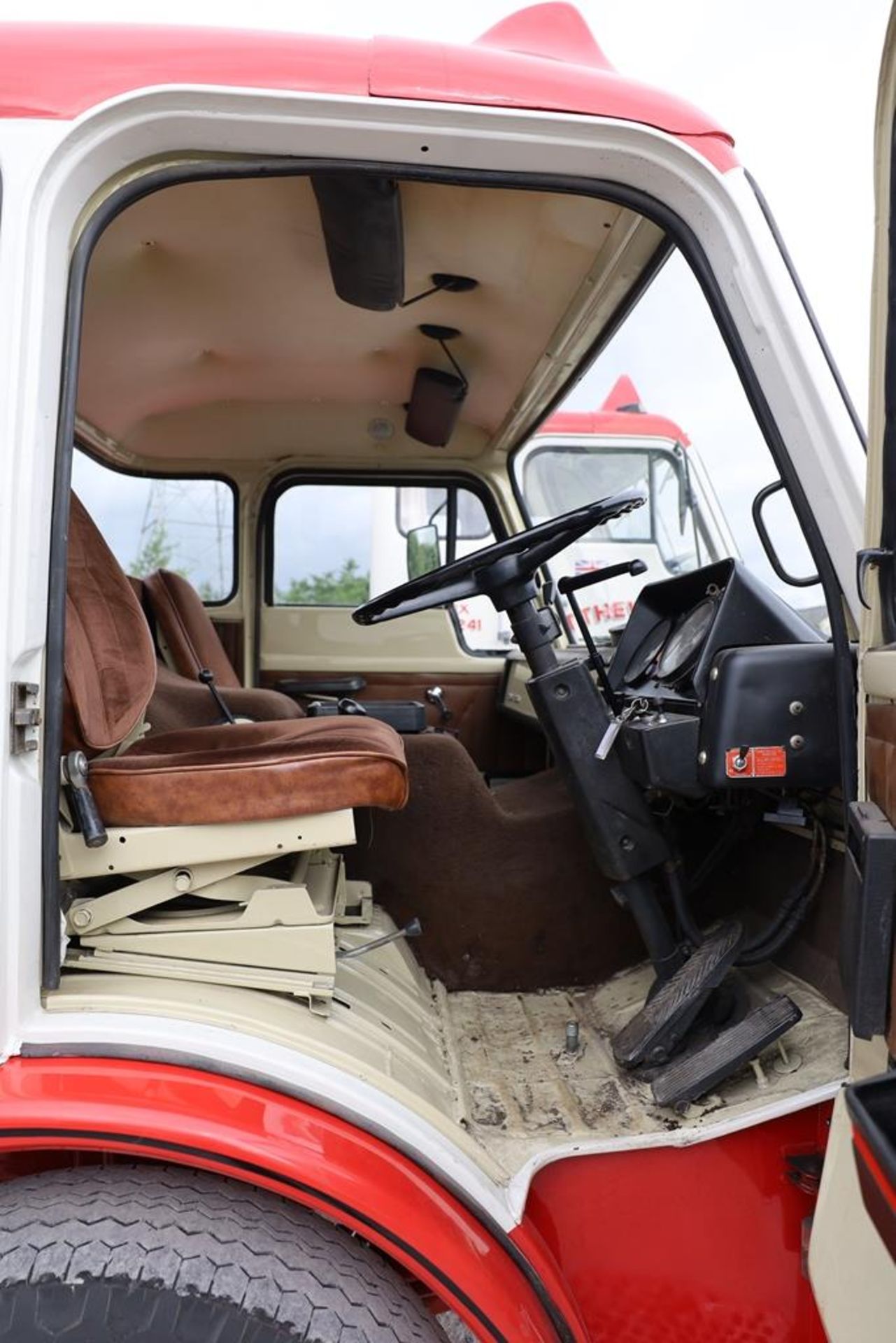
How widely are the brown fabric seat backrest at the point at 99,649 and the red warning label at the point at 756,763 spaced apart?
3.14 ft

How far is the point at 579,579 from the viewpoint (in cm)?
193

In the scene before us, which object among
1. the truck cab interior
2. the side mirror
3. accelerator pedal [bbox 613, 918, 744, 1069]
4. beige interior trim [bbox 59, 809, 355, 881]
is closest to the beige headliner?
the truck cab interior

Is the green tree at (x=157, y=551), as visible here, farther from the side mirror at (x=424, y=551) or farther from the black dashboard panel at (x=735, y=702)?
the black dashboard panel at (x=735, y=702)

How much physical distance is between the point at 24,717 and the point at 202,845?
0.41 m

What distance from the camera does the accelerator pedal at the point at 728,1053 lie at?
4.86ft

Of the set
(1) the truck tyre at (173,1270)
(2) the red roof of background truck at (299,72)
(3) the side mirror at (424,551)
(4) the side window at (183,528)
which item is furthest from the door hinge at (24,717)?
(4) the side window at (183,528)

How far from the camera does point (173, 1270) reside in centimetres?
105

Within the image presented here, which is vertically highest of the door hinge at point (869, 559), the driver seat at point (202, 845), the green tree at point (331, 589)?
the green tree at point (331, 589)

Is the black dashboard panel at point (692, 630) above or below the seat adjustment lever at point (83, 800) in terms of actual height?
above

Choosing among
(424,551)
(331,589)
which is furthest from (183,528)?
(424,551)

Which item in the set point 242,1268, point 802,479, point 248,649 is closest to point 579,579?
point 802,479

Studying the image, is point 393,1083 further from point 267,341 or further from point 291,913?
point 267,341

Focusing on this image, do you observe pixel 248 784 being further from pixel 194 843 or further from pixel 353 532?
pixel 353 532

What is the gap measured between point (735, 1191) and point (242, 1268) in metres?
0.71
